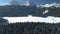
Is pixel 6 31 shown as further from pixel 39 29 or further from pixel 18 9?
pixel 18 9

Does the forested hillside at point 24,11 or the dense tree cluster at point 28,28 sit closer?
the dense tree cluster at point 28,28

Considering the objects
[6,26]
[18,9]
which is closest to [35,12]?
[18,9]

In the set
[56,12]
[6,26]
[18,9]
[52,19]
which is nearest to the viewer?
→ [6,26]

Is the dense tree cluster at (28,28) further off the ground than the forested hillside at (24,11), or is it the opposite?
the forested hillside at (24,11)

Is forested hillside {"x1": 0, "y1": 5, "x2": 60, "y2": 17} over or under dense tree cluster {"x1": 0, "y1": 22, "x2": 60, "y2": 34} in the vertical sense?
over

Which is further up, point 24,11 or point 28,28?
point 24,11

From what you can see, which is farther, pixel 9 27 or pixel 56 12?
pixel 56 12

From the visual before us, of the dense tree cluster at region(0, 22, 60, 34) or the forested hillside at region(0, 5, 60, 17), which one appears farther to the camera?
the forested hillside at region(0, 5, 60, 17)

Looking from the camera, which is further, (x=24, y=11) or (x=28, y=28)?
(x=24, y=11)
